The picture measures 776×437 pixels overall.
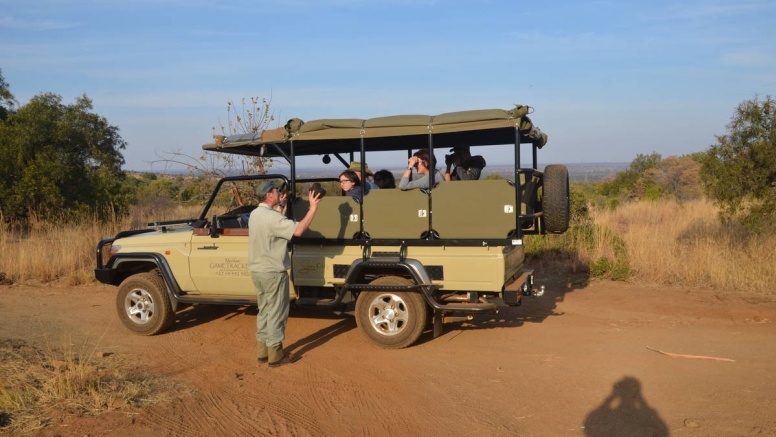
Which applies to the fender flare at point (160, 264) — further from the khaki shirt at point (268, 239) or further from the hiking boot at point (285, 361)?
the hiking boot at point (285, 361)

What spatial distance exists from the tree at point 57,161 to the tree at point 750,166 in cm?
1247

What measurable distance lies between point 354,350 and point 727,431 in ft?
11.7

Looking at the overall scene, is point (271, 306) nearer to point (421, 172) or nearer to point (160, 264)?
point (160, 264)

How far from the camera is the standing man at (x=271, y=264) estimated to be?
19.9 feet

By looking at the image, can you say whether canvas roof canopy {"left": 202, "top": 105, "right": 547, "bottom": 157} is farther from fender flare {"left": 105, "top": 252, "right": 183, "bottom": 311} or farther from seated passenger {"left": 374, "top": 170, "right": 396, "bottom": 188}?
fender flare {"left": 105, "top": 252, "right": 183, "bottom": 311}

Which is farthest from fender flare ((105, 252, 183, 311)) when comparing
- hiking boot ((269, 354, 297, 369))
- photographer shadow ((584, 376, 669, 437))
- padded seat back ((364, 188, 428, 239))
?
photographer shadow ((584, 376, 669, 437))

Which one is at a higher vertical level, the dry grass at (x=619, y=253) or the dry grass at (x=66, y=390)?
the dry grass at (x=619, y=253)

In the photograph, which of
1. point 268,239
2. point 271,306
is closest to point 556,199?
point 268,239

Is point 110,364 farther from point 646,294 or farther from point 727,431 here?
point 646,294

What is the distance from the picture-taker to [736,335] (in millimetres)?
7012

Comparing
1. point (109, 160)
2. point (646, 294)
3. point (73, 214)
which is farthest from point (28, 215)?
point (646, 294)

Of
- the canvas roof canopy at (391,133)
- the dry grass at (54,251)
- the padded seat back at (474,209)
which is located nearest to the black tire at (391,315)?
the padded seat back at (474,209)

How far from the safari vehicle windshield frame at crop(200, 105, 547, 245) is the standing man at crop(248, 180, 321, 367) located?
1.93 ft

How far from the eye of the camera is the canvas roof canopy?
19.7ft
